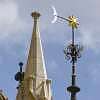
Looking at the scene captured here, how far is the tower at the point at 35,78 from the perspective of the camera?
309ft

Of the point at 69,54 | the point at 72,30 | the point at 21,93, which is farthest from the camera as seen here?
the point at 21,93

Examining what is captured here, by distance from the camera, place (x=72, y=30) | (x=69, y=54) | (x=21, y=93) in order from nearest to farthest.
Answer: (x=69, y=54) < (x=72, y=30) < (x=21, y=93)

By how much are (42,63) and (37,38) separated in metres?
3.78

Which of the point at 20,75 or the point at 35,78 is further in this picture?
the point at 20,75

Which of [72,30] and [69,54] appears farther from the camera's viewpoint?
[72,30]

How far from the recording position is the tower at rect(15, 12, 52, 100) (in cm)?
9431

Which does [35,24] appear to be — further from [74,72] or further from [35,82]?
[74,72]

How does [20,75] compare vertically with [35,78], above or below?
above

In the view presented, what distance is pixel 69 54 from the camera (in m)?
82.6

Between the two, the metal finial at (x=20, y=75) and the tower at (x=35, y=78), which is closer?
the tower at (x=35, y=78)

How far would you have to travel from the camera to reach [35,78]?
313 ft

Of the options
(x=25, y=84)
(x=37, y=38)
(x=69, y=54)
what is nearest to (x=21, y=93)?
(x=25, y=84)

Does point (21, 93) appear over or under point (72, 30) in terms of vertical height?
under

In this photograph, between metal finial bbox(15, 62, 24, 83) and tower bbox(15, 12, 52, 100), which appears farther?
metal finial bbox(15, 62, 24, 83)
